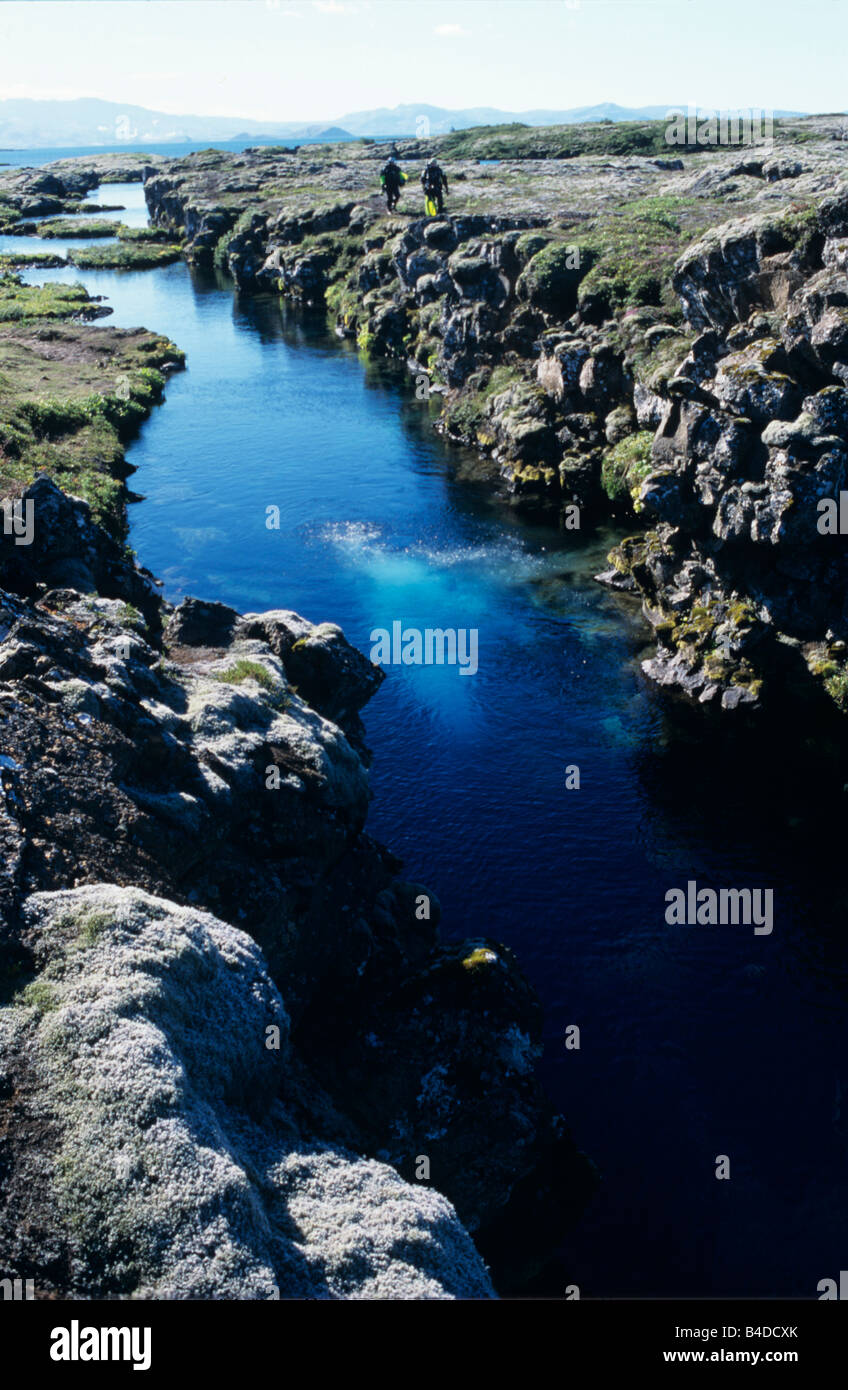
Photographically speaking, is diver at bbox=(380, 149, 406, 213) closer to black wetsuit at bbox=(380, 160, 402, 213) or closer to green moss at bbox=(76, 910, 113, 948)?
black wetsuit at bbox=(380, 160, 402, 213)

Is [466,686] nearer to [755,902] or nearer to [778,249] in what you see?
[755,902]

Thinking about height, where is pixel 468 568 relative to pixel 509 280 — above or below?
below

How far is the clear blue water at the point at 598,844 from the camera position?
102 ft

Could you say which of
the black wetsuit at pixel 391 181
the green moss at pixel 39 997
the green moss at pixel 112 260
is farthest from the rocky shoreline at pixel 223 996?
the green moss at pixel 112 260

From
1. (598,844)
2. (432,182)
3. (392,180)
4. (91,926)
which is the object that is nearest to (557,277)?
(432,182)

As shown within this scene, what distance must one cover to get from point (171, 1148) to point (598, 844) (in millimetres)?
29993

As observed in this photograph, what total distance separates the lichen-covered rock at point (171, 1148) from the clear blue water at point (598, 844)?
36.8 ft

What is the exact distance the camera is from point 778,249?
66.1 metres

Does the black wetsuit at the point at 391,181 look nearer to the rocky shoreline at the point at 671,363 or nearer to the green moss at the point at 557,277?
the rocky shoreline at the point at 671,363

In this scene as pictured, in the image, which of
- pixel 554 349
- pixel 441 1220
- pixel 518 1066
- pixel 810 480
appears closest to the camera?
pixel 441 1220

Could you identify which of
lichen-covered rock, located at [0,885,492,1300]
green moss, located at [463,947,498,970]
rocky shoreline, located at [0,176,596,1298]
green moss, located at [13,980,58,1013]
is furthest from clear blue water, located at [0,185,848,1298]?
green moss, located at [13,980,58,1013]

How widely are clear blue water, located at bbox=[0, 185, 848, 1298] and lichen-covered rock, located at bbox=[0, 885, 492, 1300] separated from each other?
11.2 m
